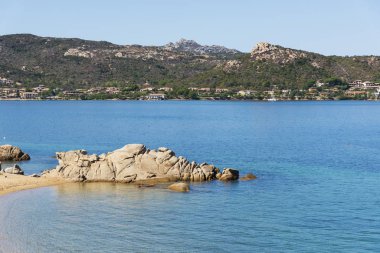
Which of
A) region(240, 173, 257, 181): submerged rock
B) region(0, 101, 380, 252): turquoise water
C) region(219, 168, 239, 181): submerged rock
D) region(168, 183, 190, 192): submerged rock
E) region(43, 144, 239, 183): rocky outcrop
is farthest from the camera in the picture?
region(240, 173, 257, 181): submerged rock

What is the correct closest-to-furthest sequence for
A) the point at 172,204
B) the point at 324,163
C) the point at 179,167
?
the point at 172,204
the point at 179,167
the point at 324,163

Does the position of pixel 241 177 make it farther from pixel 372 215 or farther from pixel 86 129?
pixel 86 129

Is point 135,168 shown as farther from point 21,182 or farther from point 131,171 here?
point 21,182

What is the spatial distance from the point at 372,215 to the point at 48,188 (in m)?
25.7

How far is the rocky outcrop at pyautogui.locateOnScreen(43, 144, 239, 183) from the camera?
53344mm

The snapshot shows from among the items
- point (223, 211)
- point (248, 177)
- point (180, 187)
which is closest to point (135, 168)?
point (180, 187)

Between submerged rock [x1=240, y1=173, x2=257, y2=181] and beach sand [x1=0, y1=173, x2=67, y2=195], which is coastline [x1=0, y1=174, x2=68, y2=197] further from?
submerged rock [x1=240, y1=173, x2=257, y2=181]

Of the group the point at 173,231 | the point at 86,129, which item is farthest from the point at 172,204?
the point at 86,129

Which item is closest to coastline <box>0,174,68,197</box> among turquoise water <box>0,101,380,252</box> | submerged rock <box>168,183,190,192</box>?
turquoise water <box>0,101,380,252</box>

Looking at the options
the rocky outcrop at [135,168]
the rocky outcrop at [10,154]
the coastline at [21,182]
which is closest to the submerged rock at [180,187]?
the rocky outcrop at [135,168]

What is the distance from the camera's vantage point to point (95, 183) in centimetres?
5250

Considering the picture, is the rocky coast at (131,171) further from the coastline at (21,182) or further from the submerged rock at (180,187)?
the submerged rock at (180,187)

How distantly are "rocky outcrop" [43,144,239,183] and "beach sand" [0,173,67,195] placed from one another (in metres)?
1.56

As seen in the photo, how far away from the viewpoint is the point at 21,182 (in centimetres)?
5069
